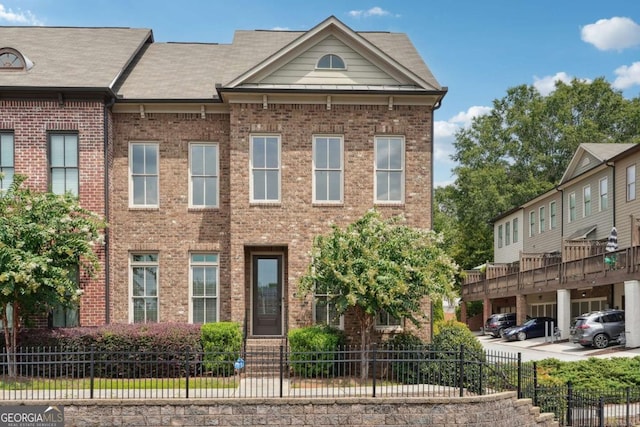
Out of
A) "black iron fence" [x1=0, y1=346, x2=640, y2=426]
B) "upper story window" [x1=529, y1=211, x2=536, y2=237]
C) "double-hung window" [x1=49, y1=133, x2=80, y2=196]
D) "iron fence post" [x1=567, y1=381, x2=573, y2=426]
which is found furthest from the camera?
"upper story window" [x1=529, y1=211, x2=536, y2=237]

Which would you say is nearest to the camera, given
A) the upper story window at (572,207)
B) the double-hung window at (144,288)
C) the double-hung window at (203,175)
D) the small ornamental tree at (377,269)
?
the small ornamental tree at (377,269)

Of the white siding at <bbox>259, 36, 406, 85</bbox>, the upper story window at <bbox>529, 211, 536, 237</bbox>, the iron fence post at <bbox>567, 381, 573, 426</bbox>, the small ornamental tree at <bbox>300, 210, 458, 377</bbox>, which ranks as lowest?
the iron fence post at <bbox>567, 381, 573, 426</bbox>

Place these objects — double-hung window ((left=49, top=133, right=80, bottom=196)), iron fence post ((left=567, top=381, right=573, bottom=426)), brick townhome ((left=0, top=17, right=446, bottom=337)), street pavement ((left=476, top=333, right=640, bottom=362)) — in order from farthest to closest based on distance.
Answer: street pavement ((left=476, top=333, right=640, bottom=362))
double-hung window ((left=49, top=133, right=80, bottom=196))
brick townhome ((left=0, top=17, right=446, bottom=337))
iron fence post ((left=567, top=381, right=573, bottom=426))

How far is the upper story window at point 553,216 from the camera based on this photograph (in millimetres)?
42531

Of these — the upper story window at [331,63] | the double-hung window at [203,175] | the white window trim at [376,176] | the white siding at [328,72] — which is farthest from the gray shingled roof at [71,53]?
the white window trim at [376,176]

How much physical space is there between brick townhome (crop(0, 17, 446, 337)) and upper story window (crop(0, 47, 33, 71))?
0.12m

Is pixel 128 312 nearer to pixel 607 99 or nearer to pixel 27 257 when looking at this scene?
pixel 27 257

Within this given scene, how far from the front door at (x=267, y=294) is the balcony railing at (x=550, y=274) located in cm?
1002

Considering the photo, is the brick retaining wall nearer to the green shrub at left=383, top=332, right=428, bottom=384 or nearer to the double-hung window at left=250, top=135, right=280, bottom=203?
the green shrub at left=383, top=332, right=428, bottom=384

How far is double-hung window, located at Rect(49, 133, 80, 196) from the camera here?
19.5 meters

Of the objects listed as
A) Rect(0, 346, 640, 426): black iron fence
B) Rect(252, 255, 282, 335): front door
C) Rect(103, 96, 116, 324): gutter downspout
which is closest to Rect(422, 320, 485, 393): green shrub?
Rect(0, 346, 640, 426): black iron fence

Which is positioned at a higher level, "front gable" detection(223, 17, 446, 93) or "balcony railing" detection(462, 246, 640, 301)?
"front gable" detection(223, 17, 446, 93)

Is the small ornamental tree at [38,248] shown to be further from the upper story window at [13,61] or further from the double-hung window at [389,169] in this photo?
the double-hung window at [389,169]

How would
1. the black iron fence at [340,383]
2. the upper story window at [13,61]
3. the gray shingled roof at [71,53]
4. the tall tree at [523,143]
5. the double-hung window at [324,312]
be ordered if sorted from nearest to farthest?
1. the black iron fence at [340,383]
2. the double-hung window at [324,312]
3. the gray shingled roof at [71,53]
4. the upper story window at [13,61]
5. the tall tree at [523,143]
